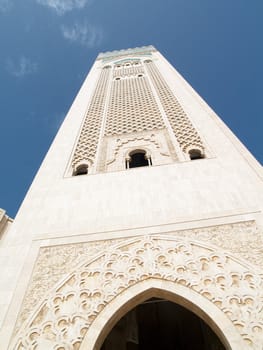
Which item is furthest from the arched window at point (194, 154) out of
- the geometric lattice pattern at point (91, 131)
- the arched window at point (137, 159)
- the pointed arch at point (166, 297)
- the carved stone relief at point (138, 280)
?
the pointed arch at point (166, 297)

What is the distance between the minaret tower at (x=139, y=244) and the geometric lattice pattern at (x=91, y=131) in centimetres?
4

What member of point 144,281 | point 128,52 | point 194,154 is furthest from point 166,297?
point 128,52

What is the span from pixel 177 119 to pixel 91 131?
5.02ft

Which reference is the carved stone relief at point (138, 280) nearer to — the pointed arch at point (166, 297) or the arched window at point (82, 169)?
the pointed arch at point (166, 297)

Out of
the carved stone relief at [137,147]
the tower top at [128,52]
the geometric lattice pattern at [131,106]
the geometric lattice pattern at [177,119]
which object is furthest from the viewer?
the tower top at [128,52]

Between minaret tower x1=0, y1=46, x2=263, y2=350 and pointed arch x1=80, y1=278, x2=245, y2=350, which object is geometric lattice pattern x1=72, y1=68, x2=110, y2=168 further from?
pointed arch x1=80, y1=278, x2=245, y2=350

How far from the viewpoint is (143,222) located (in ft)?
9.86

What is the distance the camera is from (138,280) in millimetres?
2459

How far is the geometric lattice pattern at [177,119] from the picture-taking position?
4.50 m

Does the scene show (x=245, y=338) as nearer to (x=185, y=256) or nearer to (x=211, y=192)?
(x=185, y=256)

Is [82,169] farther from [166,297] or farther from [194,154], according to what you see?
[166,297]

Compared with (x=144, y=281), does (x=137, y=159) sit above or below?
above

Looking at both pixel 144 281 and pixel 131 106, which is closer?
pixel 144 281

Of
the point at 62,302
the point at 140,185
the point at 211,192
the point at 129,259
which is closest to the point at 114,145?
the point at 140,185
